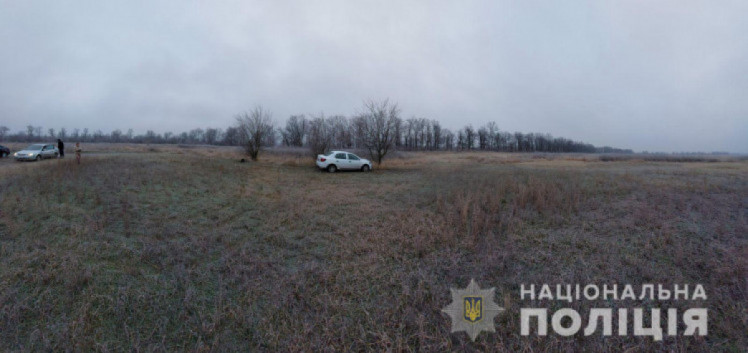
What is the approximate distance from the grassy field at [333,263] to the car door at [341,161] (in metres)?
9.85

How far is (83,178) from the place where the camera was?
1057cm

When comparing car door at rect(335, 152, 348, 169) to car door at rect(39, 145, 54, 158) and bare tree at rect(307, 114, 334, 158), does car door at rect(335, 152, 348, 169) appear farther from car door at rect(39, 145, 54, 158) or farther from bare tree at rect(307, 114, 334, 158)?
car door at rect(39, 145, 54, 158)

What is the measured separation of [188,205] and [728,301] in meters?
12.2

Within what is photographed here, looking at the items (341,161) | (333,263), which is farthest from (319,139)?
(333,263)

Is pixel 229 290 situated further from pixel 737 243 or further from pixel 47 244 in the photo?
pixel 737 243

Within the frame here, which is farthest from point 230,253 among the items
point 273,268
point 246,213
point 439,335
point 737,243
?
point 737,243

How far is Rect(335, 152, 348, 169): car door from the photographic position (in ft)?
61.6

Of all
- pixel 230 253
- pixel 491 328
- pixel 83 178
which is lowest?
pixel 491 328

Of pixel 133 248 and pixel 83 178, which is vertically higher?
pixel 83 178

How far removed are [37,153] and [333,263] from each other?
1171 inches
